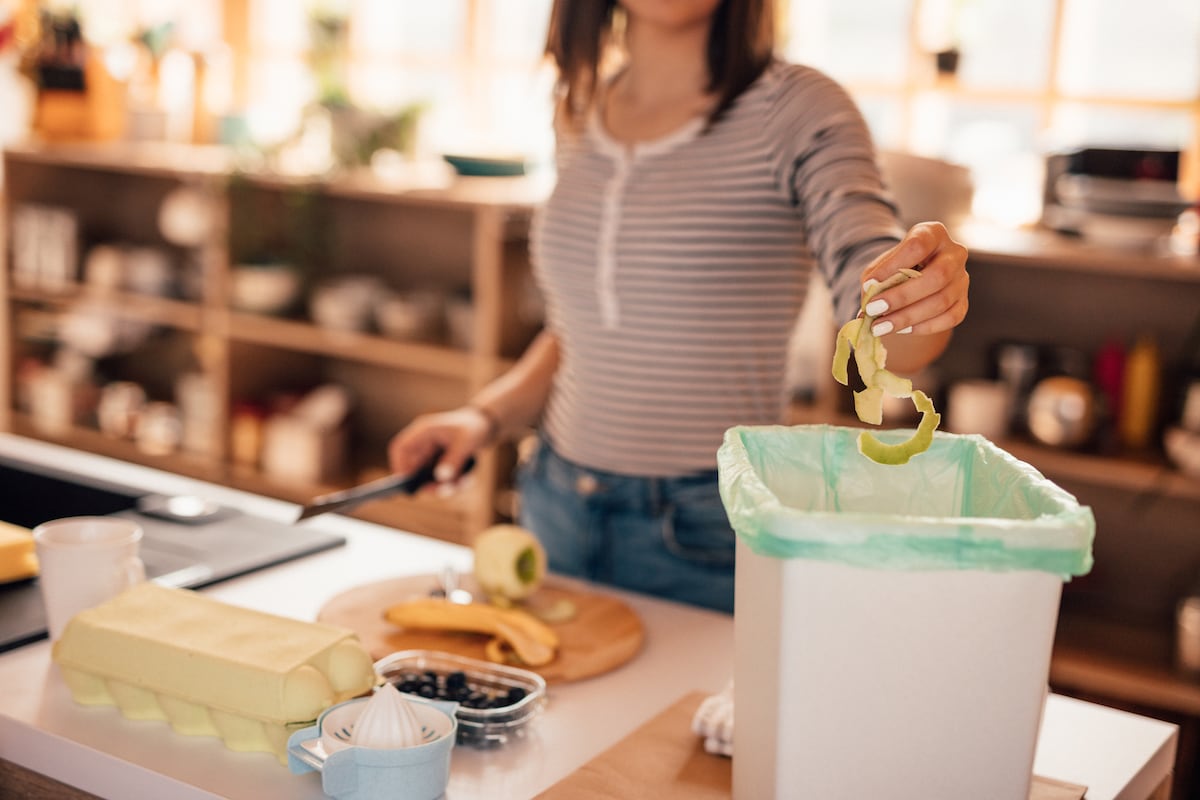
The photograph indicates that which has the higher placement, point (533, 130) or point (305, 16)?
point (305, 16)

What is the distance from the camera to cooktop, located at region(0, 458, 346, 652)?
136cm

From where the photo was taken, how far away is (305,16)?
12.6 ft

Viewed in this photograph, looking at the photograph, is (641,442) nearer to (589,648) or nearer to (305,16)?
(589,648)

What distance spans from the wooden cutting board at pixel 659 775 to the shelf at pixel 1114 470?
1380 millimetres

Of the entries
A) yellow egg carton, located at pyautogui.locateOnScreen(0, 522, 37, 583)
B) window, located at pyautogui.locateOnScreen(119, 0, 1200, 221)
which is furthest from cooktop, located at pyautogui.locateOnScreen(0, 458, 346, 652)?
window, located at pyautogui.locateOnScreen(119, 0, 1200, 221)

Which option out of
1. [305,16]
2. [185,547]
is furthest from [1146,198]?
[305,16]

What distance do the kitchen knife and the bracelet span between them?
69mm

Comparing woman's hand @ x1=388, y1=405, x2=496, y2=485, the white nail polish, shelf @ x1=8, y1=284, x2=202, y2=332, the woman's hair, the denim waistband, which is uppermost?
the woman's hair

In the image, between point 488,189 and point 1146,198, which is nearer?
point 1146,198

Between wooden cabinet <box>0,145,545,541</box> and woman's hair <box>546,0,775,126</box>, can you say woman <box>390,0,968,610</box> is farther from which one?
wooden cabinet <box>0,145,545,541</box>

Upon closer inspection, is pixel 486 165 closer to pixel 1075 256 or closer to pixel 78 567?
pixel 1075 256

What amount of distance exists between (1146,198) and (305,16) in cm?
255

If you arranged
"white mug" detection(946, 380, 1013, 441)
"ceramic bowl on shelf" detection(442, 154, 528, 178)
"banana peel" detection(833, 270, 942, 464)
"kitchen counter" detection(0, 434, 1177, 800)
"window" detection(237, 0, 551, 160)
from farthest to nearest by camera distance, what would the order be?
"window" detection(237, 0, 551, 160), "ceramic bowl on shelf" detection(442, 154, 528, 178), "white mug" detection(946, 380, 1013, 441), "kitchen counter" detection(0, 434, 1177, 800), "banana peel" detection(833, 270, 942, 464)

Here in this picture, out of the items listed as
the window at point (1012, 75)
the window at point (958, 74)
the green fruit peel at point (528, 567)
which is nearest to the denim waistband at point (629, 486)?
the green fruit peel at point (528, 567)
